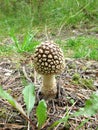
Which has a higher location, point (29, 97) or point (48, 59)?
point (48, 59)

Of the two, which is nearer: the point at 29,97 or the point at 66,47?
the point at 29,97

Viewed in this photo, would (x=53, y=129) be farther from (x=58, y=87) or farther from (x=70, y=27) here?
(x=70, y=27)

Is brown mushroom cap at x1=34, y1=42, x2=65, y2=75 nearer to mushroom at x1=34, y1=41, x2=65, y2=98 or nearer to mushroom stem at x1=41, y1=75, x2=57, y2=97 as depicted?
mushroom at x1=34, y1=41, x2=65, y2=98

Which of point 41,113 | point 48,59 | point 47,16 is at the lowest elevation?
point 41,113

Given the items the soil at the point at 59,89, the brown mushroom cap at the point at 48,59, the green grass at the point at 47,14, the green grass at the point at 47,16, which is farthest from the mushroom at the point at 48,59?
the green grass at the point at 47,14

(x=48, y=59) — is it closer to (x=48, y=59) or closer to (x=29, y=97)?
(x=48, y=59)

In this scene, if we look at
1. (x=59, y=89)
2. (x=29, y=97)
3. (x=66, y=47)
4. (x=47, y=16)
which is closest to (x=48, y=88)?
(x=59, y=89)
